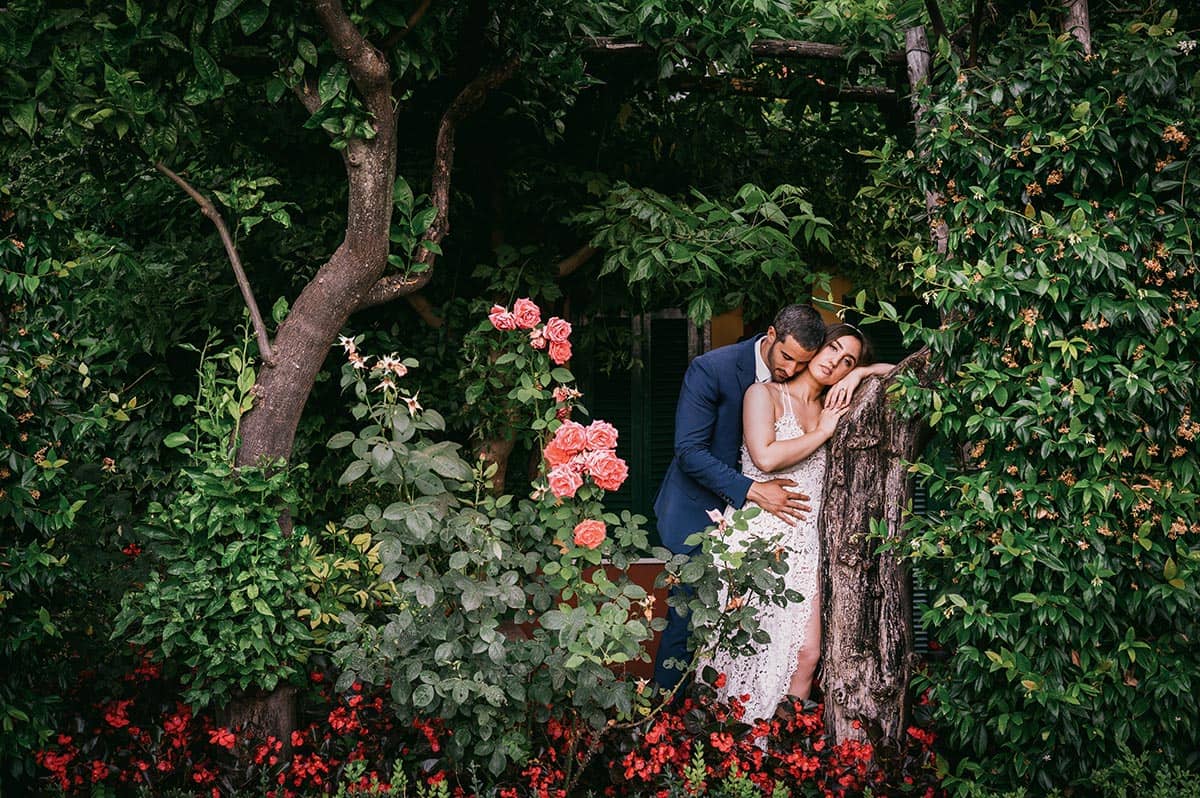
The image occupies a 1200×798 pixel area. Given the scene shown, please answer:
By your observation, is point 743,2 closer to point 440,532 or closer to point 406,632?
point 440,532

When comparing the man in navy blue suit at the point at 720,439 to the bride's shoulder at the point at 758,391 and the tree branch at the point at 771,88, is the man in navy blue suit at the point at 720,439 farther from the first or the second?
the tree branch at the point at 771,88

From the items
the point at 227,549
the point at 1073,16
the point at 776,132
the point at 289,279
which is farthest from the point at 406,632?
the point at 776,132

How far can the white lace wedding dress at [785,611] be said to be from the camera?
4656mm

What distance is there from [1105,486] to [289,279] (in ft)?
13.4

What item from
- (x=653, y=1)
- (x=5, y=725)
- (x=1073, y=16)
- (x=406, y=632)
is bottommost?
(x=5, y=725)

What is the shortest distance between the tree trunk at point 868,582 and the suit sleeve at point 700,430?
508mm

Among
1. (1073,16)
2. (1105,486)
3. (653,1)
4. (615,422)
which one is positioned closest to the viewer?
(1105,486)

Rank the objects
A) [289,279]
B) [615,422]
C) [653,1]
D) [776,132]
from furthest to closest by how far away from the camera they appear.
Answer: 1. [615,422]
2. [776,132]
3. [289,279]
4. [653,1]

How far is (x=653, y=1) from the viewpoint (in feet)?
15.3

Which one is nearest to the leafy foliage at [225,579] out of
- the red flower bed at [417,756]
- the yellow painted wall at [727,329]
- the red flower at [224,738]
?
the red flower at [224,738]

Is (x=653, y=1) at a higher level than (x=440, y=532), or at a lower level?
higher

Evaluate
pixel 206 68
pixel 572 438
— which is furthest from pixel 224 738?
pixel 206 68

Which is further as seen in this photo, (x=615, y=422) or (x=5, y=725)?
(x=615, y=422)

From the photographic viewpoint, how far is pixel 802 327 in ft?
15.3
